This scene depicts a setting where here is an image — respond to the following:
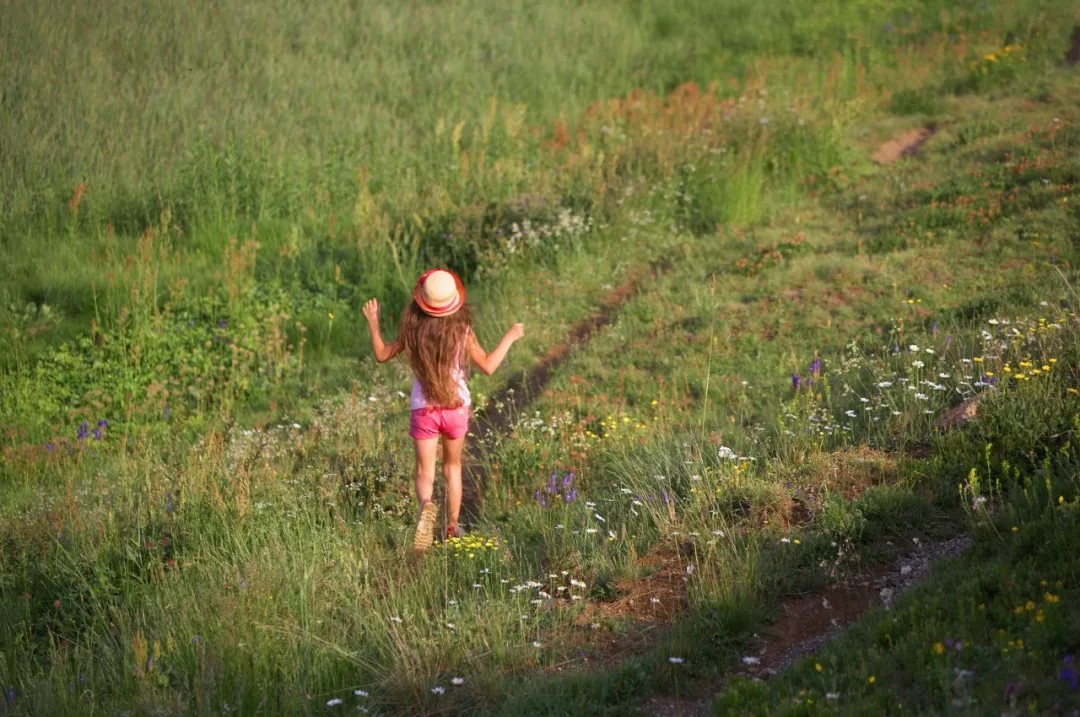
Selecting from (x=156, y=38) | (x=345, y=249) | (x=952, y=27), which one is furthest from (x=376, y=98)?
(x=952, y=27)

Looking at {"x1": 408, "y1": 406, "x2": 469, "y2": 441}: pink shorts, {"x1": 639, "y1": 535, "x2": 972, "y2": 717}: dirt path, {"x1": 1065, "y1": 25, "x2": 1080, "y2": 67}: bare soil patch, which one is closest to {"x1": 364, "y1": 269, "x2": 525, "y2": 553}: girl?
{"x1": 408, "y1": 406, "x2": 469, "y2": 441}: pink shorts

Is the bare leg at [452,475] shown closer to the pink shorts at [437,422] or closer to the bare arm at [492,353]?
the pink shorts at [437,422]

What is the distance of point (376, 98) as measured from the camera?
15922 mm

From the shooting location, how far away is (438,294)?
611cm

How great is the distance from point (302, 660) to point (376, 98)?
12274 mm

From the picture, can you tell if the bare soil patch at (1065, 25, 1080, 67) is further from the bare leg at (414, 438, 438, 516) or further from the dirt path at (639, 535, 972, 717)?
the bare leg at (414, 438, 438, 516)

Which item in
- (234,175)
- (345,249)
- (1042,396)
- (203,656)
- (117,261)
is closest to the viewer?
(203,656)

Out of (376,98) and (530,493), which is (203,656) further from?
(376,98)

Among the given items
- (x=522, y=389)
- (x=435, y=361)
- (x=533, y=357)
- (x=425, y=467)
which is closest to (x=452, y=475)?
(x=425, y=467)

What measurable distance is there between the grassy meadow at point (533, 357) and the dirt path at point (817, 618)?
0.07m

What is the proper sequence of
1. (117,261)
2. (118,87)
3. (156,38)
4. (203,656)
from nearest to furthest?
(203,656) → (117,261) → (118,87) → (156,38)

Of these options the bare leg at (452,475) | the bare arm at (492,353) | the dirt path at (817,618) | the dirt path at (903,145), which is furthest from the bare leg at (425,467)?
the dirt path at (903,145)

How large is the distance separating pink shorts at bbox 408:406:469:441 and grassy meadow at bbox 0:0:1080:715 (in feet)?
2.27

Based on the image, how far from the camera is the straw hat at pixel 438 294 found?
240 inches
